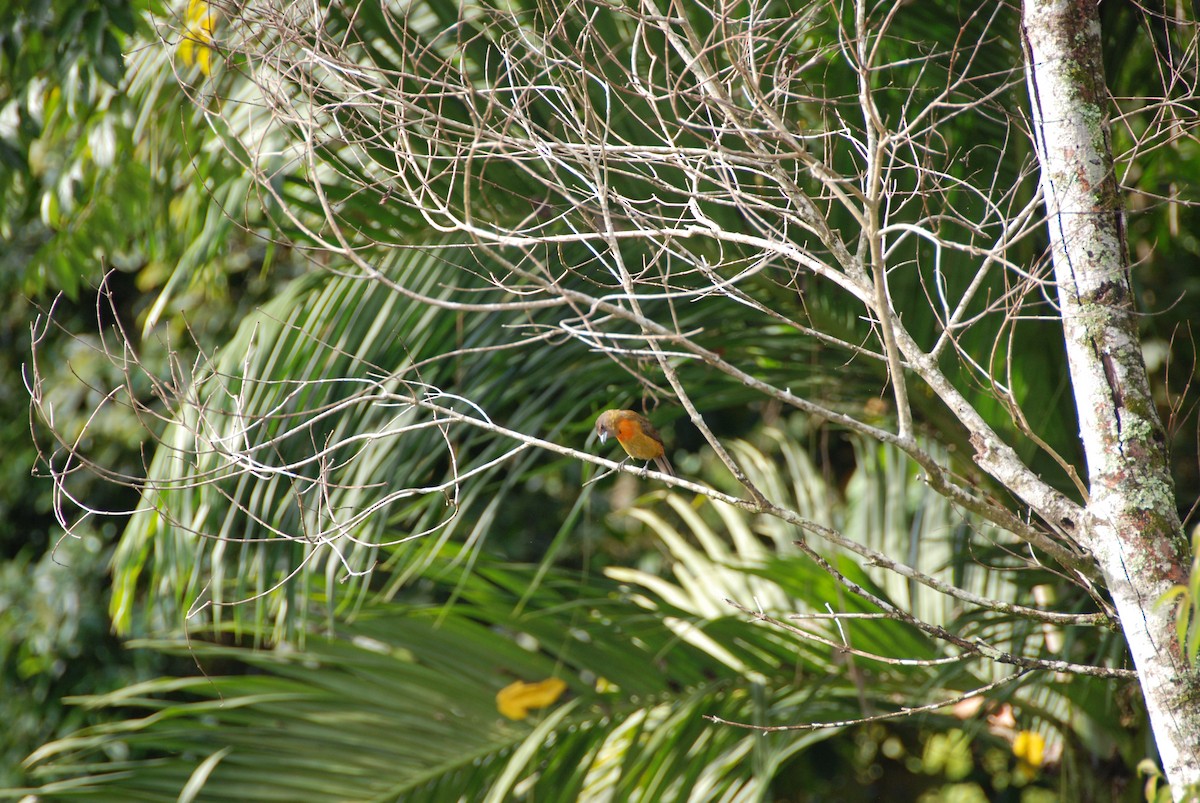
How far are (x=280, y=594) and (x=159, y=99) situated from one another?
1.70 m

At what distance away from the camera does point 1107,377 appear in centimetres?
153

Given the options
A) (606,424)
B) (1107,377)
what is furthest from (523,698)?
(1107,377)

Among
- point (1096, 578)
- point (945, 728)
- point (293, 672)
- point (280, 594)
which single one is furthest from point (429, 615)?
point (1096, 578)

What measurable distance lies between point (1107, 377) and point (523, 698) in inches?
77.8

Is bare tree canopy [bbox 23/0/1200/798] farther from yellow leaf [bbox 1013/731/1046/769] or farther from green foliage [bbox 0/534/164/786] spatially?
green foliage [bbox 0/534/164/786]

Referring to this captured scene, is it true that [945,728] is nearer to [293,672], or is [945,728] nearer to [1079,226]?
[293,672]

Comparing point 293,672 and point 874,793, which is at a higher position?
point 293,672

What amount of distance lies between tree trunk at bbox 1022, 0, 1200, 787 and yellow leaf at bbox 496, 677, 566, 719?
71.3 inches

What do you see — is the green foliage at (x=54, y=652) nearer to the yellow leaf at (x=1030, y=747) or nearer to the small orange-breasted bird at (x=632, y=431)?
the small orange-breasted bird at (x=632, y=431)

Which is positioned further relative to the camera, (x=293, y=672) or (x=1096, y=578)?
(x=293, y=672)

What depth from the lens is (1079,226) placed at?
158cm

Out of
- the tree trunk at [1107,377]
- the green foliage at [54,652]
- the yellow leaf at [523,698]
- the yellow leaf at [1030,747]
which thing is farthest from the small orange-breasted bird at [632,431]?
the green foliage at [54,652]

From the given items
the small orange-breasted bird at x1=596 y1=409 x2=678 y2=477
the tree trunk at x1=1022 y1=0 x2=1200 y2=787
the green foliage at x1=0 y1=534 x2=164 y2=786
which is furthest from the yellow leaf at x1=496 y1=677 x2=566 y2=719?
the green foliage at x1=0 y1=534 x2=164 y2=786

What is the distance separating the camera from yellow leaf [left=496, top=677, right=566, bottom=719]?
9.84 feet
